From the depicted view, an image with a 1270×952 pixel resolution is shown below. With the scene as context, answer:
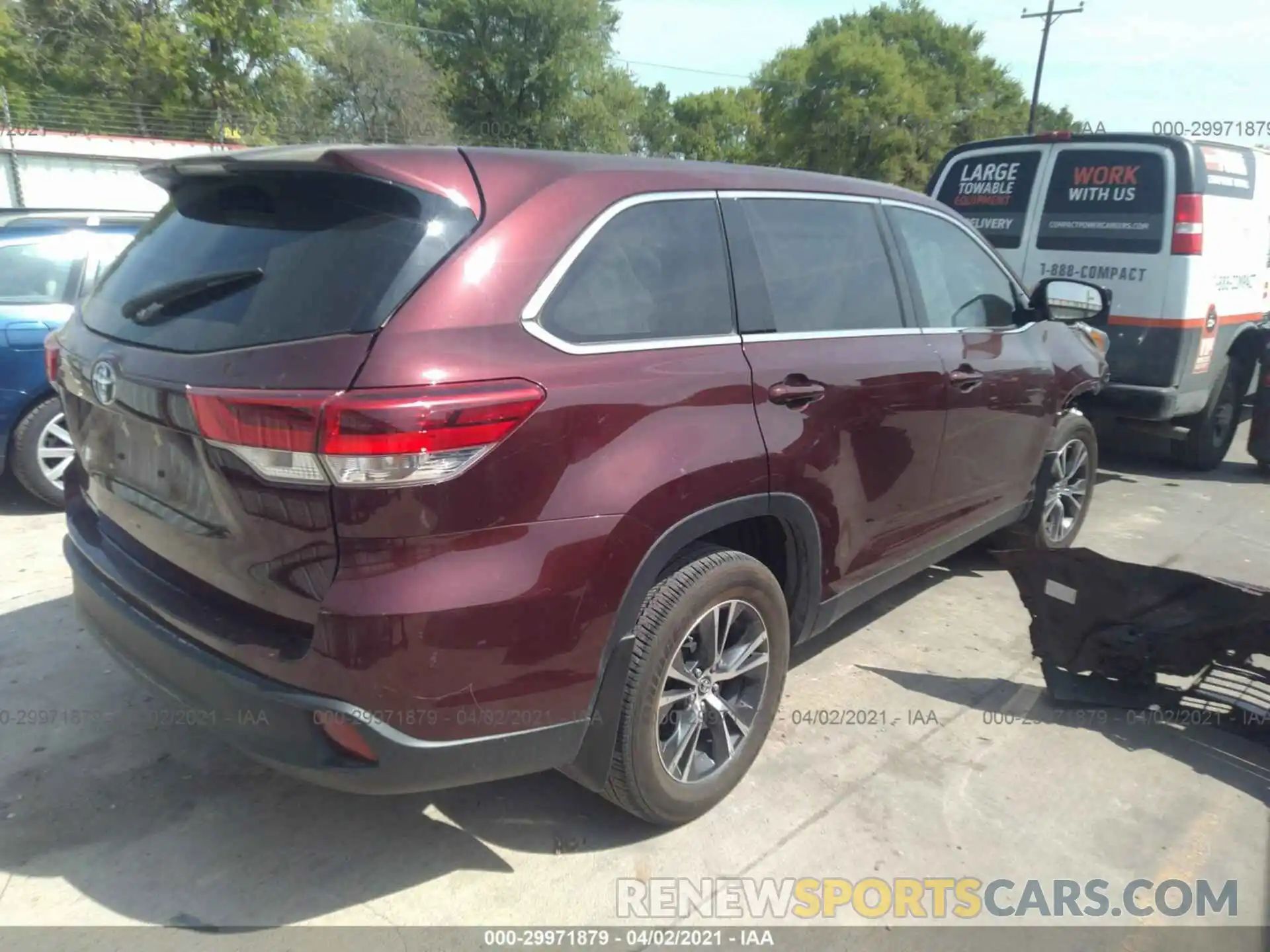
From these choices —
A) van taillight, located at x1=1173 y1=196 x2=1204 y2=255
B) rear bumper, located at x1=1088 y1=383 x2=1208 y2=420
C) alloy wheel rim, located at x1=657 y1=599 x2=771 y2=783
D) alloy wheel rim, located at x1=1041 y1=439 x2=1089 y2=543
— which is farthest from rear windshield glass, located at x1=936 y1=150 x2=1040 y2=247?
alloy wheel rim, located at x1=657 y1=599 x2=771 y2=783

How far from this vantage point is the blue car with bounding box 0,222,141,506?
17.0 ft

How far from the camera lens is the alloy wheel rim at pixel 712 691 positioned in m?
2.76

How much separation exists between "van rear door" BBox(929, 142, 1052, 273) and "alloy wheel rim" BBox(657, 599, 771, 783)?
5.05 m

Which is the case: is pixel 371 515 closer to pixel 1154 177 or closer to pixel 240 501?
pixel 240 501

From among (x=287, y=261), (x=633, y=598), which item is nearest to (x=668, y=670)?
(x=633, y=598)

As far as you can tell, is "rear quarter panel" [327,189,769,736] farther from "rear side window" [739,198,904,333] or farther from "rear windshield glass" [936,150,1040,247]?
"rear windshield glass" [936,150,1040,247]

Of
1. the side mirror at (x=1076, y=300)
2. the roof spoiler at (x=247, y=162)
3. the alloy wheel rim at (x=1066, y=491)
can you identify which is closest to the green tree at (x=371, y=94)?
the side mirror at (x=1076, y=300)

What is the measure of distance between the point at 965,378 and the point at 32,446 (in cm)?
484

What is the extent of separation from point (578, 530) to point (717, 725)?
0.97 m

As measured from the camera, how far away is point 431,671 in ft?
7.04

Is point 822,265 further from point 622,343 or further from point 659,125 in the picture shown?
point 659,125

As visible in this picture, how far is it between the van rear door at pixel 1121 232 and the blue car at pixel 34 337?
6121mm

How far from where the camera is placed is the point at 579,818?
2.93 m

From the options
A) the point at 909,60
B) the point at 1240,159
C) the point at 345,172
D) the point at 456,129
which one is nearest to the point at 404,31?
the point at 456,129
